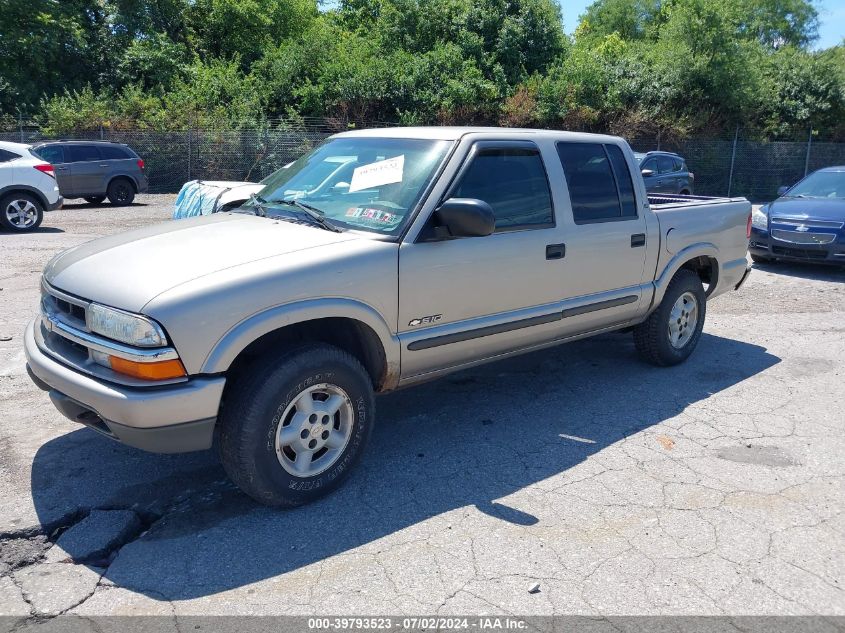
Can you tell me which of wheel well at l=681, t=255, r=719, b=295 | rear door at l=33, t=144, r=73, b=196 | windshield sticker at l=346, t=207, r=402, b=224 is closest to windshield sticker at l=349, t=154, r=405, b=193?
windshield sticker at l=346, t=207, r=402, b=224

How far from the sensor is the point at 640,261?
5.69m

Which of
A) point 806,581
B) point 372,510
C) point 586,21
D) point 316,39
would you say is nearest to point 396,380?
point 372,510

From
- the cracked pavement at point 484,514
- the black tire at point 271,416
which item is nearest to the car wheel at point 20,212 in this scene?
the cracked pavement at point 484,514

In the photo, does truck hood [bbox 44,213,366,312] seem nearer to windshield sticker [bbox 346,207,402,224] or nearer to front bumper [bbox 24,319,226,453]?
windshield sticker [bbox 346,207,402,224]

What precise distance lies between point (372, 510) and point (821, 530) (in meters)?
2.32

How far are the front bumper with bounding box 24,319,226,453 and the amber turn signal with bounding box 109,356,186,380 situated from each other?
0.05 metres

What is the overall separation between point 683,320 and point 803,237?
17.7 feet

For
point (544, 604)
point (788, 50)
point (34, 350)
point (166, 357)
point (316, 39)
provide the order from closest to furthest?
point (544, 604) → point (166, 357) → point (34, 350) → point (316, 39) → point (788, 50)

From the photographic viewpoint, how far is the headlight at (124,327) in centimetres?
335

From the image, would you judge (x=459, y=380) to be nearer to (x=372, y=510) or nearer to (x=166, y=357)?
(x=372, y=510)

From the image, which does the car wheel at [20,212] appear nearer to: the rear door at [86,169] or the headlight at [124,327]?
the rear door at [86,169]

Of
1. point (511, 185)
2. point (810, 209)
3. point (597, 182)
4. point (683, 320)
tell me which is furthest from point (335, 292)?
point (810, 209)

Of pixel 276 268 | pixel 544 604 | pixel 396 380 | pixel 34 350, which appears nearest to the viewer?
pixel 544 604

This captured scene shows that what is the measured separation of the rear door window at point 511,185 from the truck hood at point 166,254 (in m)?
0.92
